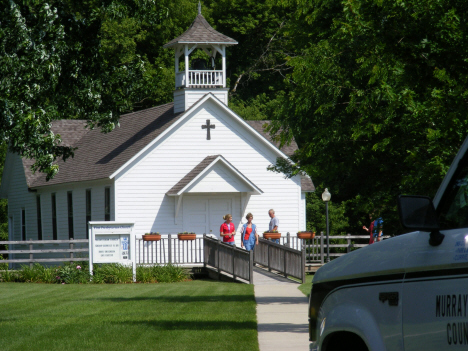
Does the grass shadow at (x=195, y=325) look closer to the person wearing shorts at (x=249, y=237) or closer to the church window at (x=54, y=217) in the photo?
the person wearing shorts at (x=249, y=237)

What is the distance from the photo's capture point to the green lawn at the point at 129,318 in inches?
447

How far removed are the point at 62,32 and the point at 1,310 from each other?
6074 millimetres

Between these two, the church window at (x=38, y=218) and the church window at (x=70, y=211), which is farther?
the church window at (x=38, y=218)

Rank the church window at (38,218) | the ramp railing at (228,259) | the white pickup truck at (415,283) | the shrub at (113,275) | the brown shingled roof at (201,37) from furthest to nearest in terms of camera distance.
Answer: the church window at (38,218), the brown shingled roof at (201,37), the shrub at (113,275), the ramp railing at (228,259), the white pickup truck at (415,283)

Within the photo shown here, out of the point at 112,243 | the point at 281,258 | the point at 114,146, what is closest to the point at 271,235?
the point at 281,258

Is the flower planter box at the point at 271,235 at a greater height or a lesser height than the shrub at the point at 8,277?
greater

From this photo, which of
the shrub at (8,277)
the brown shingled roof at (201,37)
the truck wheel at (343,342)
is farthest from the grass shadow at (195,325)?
the brown shingled roof at (201,37)

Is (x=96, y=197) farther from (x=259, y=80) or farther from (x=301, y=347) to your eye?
(x=259, y=80)

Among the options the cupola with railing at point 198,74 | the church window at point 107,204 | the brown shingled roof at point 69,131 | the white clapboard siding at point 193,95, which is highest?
the cupola with railing at point 198,74

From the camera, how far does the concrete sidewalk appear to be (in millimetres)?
11219

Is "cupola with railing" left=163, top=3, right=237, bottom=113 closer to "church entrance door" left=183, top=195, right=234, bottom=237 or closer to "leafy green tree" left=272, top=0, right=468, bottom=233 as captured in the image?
"church entrance door" left=183, top=195, right=234, bottom=237

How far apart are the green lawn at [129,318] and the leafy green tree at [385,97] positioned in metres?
3.08

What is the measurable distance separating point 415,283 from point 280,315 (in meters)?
10.7

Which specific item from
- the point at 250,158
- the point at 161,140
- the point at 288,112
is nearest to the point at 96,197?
the point at 161,140
